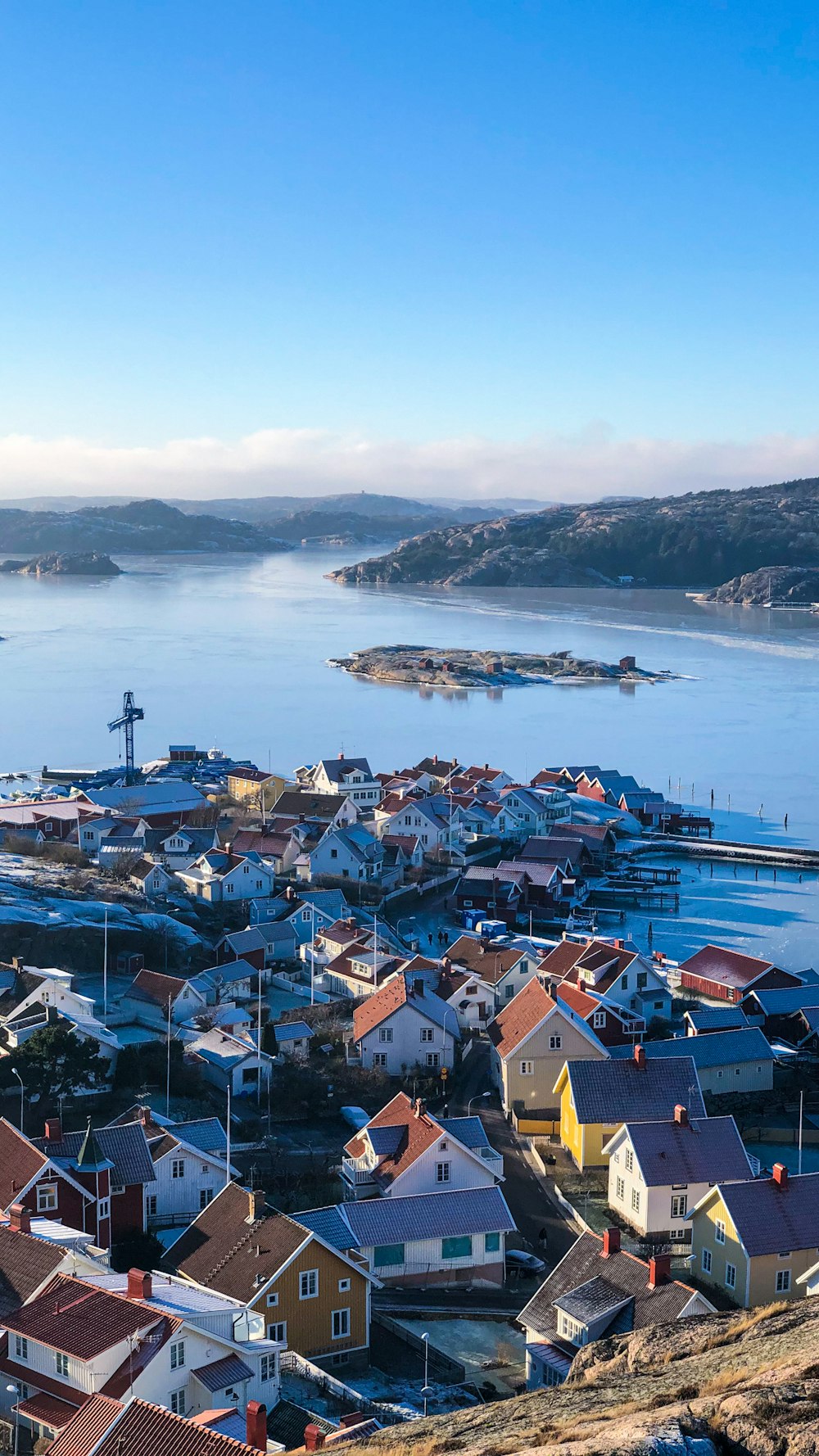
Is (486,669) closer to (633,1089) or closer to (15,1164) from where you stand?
(633,1089)

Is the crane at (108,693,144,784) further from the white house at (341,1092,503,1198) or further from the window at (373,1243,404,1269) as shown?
the window at (373,1243,404,1269)

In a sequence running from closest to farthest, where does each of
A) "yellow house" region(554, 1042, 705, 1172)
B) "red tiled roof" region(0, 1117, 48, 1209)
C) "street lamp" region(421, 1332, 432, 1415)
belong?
"street lamp" region(421, 1332, 432, 1415) → "red tiled roof" region(0, 1117, 48, 1209) → "yellow house" region(554, 1042, 705, 1172)

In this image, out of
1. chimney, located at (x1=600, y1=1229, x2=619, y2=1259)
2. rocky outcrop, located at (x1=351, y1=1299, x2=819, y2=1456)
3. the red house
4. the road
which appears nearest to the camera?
rocky outcrop, located at (x1=351, y1=1299, x2=819, y2=1456)

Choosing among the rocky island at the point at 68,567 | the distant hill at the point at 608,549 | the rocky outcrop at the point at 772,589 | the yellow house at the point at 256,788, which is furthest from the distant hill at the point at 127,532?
the yellow house at the point at 256,788

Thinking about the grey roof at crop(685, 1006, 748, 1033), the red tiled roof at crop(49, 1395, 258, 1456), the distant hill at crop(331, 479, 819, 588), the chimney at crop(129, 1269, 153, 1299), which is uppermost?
the distant hill at crop(331, 479, 819, 588)

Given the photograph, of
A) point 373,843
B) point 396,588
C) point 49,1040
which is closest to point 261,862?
point 373,843

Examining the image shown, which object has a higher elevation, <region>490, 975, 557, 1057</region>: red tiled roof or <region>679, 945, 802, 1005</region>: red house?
<region>490, 975, 557, 1057</region>: red tiled roof

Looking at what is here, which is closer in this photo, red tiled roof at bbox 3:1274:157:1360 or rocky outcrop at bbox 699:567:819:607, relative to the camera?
red tiled roof at bbox 3:1274:157:1360

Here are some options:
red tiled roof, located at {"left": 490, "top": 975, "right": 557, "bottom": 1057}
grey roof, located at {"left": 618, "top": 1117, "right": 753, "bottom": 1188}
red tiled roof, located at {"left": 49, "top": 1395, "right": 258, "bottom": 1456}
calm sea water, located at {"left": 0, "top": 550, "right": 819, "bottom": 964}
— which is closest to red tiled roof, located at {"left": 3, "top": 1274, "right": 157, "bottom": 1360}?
red tiled roof, located at {"left": 49, "top": 1395, "right": 258, "bottom": 1456}
